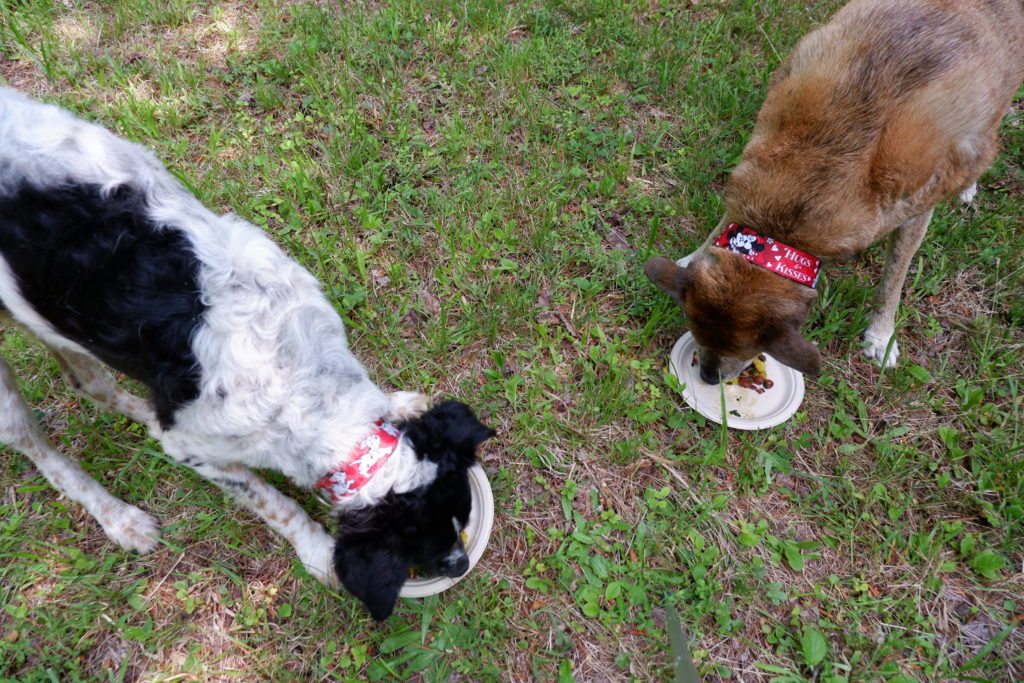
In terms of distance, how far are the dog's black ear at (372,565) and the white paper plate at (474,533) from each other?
42 centimetres

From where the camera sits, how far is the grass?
2.51 meters

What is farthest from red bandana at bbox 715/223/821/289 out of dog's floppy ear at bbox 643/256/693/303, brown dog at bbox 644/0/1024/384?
dog's floppy ear at bbox 643/256/693/303

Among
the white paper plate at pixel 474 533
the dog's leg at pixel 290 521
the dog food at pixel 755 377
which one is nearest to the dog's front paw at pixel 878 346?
the dog food at pixel 755 377

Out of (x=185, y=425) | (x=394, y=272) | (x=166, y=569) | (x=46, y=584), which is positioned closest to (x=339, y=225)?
(x=394, y=272)

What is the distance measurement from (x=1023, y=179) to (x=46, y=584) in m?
6.37

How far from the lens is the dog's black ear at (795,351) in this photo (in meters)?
2.55

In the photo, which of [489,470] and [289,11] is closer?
[489,470]

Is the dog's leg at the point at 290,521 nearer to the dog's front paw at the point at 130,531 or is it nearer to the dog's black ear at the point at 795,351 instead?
the dog's front paw at the point at 130,531

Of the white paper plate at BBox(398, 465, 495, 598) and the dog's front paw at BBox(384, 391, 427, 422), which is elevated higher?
the dog's front paw at BBox(384, 391, 427, 422)

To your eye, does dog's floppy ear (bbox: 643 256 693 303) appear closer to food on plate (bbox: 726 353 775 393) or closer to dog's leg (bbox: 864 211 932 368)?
food on plate (bbox: 726 353 775 393)

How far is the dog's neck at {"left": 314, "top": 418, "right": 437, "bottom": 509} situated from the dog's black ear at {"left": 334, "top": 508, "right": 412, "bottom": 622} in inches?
3.9

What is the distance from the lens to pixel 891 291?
3203 mm

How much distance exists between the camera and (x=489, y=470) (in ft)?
9.48

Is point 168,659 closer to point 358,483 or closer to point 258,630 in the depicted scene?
point 258,630
